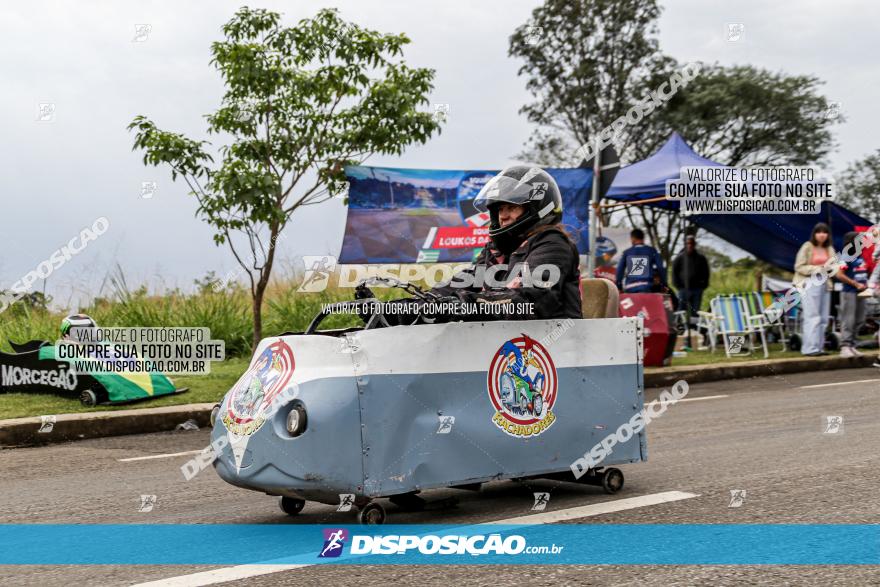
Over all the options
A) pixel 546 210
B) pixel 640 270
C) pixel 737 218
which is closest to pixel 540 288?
pixel 546 210

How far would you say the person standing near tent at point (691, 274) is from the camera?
1780cm

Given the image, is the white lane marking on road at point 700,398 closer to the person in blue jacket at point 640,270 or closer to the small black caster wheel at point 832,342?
the person in blue jacket at point 640,270

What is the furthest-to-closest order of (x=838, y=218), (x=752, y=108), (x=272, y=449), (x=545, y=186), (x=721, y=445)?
(x=752, y=108) < (x=838, y=218) < (x=721, y=445) < (x=545, y=186) < (x=272, y=449)

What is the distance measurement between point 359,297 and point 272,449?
3.26 feet

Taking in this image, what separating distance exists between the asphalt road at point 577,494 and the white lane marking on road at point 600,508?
0.09 meters

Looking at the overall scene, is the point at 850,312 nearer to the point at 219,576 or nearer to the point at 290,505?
the point at 290,505

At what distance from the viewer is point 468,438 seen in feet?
16.7

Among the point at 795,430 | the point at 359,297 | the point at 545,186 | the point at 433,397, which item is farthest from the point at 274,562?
the point at 795,430

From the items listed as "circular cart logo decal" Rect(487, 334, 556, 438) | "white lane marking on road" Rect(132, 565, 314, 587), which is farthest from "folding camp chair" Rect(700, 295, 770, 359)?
"white lane marking on road" Rect(132, 565, 314, 587)

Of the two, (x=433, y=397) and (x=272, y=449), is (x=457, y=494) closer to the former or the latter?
(x=433, y=397)

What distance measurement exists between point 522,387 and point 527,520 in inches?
28.1

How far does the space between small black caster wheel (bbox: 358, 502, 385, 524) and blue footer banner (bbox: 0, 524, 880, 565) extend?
1.6 inches

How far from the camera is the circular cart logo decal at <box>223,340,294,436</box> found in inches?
188

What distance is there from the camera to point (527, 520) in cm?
500
